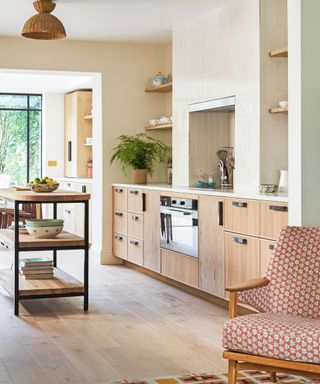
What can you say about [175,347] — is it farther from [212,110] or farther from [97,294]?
[212,110]

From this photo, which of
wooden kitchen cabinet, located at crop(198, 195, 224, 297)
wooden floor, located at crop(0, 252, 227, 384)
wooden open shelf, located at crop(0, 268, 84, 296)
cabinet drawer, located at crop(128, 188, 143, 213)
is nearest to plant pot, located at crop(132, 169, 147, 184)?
cabinet drawer, located at crop(128, 188, 143, 213)

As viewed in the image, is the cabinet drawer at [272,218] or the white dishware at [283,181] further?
the white dishware at [283,181]

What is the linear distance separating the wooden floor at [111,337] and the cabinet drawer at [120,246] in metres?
1.10

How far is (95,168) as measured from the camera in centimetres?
823

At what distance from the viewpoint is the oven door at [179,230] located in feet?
19.7

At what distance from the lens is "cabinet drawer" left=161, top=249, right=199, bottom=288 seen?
6.01 meters

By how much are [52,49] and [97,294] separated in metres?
2.90

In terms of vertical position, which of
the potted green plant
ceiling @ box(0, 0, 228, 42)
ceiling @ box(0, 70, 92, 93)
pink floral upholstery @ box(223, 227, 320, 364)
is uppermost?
ceiling @ box(0, 0, 228, 42)

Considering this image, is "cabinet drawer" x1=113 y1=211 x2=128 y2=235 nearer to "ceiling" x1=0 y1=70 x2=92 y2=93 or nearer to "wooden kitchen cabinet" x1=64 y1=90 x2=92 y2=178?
"ceiling" x1=0 y1=70 x2=92 y2=93

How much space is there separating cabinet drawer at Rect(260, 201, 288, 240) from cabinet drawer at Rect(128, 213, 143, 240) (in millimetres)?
2456

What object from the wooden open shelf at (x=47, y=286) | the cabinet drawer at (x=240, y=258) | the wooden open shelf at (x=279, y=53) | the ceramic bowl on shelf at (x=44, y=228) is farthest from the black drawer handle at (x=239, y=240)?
the wooden open shelf at (x=279, y=53)

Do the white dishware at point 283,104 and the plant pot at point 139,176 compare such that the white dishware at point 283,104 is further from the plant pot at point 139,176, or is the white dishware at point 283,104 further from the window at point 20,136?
the window at point 20,136

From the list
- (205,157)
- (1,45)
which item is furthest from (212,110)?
(1,45)

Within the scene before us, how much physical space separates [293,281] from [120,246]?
4328 mm
